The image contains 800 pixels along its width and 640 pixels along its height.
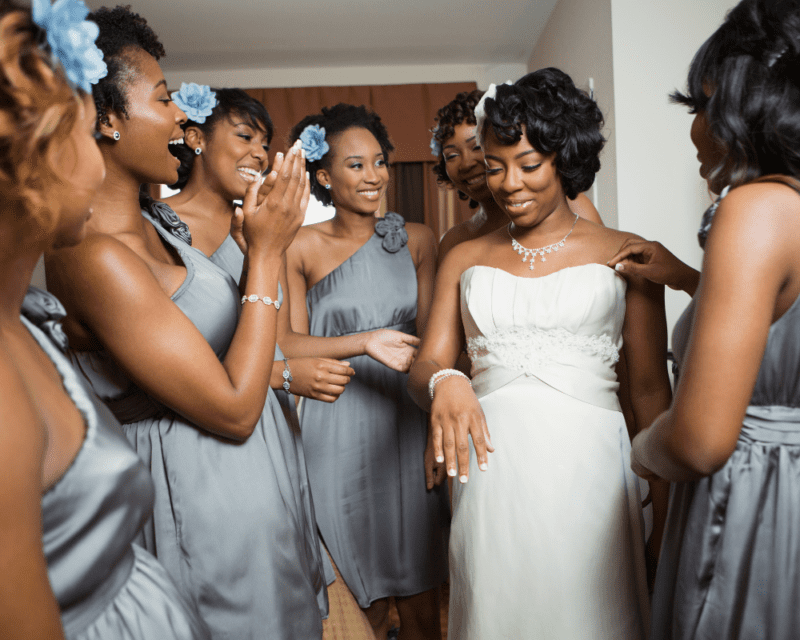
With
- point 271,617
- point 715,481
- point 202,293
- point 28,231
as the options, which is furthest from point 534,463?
point 28,231

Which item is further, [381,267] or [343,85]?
[343,85]

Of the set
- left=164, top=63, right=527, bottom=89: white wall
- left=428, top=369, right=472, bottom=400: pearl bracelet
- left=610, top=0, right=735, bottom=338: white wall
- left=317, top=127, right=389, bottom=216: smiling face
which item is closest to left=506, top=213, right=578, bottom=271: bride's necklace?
left=428, top=369, right=472, bottom=400: pearl bracelet

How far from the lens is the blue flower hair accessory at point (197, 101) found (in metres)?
2.04

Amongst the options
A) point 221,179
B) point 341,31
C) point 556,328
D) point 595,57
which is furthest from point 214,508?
point 341,31

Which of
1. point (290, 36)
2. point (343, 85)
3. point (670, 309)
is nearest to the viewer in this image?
point (670, 309)

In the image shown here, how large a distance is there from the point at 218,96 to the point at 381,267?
0.82 metres

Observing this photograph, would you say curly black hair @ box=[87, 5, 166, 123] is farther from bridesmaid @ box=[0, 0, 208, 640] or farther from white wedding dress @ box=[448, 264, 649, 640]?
white wedding dress @ box=[448, 264, 649, 640]

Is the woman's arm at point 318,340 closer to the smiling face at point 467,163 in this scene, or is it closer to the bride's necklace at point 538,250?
the bride's necklace at point 538,250

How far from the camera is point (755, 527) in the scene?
952 mm

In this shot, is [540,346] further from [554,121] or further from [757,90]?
[757,90]

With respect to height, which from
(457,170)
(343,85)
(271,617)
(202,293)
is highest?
(343,85)

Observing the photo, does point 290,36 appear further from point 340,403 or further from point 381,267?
point 340,403

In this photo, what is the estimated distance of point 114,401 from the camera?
1.13 metres

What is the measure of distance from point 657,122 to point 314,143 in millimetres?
2065
